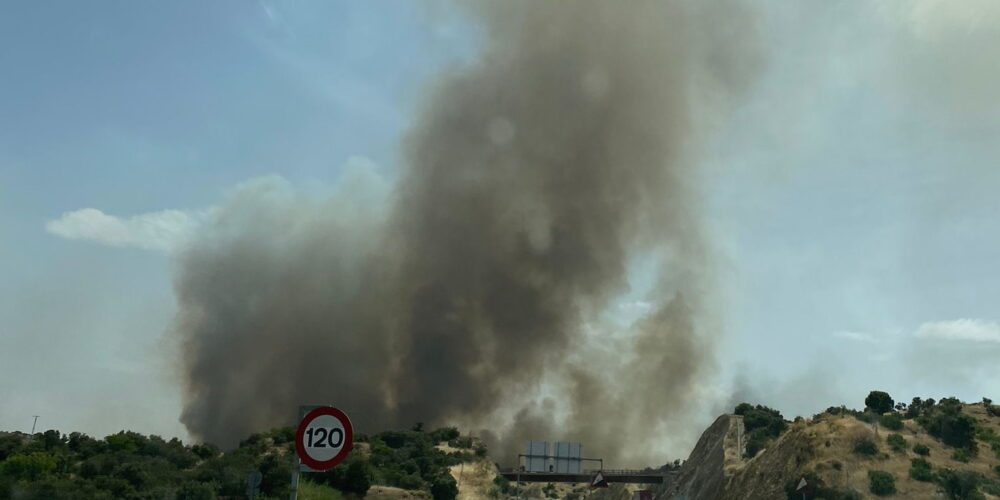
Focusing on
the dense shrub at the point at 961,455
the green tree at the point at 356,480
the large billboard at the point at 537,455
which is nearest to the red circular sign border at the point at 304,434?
the green tree at the point at 356,480

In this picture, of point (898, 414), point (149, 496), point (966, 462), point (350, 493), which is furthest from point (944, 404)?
point (149, 496)

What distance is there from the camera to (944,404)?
75562 millimetres

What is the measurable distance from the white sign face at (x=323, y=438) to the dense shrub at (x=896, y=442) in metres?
62.4

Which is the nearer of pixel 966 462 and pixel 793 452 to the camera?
pixel 966 462

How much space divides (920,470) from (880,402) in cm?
2734

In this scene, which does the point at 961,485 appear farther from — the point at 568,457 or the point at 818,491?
the point at 568,457

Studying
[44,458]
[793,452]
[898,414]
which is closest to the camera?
[44,458]

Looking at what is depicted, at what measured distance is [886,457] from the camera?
59656 millimetres

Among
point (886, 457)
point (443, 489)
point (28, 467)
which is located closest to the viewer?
point (28, 467)

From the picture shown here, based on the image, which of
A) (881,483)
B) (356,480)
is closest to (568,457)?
(356,480)

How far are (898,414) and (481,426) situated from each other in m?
70.5

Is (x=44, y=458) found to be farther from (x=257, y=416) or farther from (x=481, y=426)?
(x=481, y=426)

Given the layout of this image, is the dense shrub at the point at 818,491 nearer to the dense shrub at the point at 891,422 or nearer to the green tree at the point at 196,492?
the dense shrub at the point at 891,422

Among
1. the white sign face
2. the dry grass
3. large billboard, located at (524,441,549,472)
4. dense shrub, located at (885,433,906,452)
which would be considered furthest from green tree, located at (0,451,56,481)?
dense shrub, located at (885,433,906,452)
